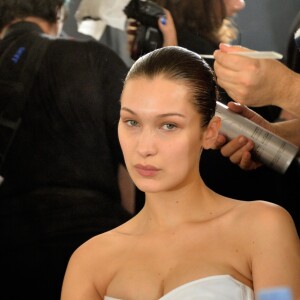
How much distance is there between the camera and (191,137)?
1.55 metres

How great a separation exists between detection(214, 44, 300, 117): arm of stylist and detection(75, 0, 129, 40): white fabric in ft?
1.45

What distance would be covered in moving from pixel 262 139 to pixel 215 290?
467mm

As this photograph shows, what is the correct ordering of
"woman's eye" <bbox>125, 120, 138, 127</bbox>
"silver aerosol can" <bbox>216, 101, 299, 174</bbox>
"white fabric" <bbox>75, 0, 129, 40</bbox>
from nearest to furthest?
"woman's eye" <bbox>125, 120, 138, 127</bbox>
"silver aerosol can" <bbox>216, 101, 299, 174</bbox>
"white fabric" <bbox>75, 0, 129, 40</bbox>

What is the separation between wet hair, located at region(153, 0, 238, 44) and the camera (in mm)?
1860

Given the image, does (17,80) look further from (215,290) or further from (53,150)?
(215,290)

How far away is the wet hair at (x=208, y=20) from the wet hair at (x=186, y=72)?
1.01 ft

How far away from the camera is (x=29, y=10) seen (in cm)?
201

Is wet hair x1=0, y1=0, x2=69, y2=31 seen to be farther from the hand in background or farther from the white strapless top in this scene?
the white strapless top

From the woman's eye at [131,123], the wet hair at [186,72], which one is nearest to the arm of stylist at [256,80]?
the wet hair at [186,72]

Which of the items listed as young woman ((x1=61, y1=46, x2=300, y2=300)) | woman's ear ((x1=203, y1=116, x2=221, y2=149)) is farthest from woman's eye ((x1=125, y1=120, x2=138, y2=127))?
woman's ear ((x1=203, y1=116, x2=221, y2=149))

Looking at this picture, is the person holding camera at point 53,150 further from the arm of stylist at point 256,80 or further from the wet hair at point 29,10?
the arm of stylist at point 256,80

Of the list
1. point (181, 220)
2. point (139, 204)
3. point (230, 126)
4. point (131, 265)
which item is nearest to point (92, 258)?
point (131, 265)

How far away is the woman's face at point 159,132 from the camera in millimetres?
1520

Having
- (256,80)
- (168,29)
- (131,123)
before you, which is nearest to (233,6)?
(168,29)
